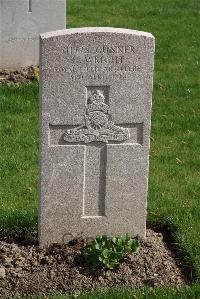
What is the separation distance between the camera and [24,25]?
409 inches

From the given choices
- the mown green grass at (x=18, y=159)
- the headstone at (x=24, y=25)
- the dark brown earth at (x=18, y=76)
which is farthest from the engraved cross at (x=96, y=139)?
the headstone at (x=24, y=25)

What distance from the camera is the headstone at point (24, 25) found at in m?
10.3

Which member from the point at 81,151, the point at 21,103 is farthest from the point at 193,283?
the point at 21,103

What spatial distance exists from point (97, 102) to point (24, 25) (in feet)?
17.2

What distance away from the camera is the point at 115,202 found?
5715 millimetres

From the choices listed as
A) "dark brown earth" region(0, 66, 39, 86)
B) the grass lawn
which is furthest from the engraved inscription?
"dark brown earth" region(0, 66, 39, 86)

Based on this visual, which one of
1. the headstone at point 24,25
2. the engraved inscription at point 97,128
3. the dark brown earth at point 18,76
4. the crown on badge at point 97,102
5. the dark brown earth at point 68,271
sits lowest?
the dark brown earth at point 68,271

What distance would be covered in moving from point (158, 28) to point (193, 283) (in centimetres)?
869

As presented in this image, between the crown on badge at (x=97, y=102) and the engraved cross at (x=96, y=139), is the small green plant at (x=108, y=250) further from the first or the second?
the crown on badge at (x=97, y=102)

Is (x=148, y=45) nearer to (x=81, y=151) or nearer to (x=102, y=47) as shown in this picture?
(x=102, y=47)

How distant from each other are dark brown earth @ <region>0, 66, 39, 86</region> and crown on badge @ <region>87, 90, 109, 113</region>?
4591 mm

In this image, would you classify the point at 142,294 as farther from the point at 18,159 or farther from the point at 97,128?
the point at 18,159

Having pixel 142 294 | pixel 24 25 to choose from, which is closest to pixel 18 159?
pixel 142 294

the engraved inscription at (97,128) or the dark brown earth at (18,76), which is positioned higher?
the dark brown earth at (18,76)
